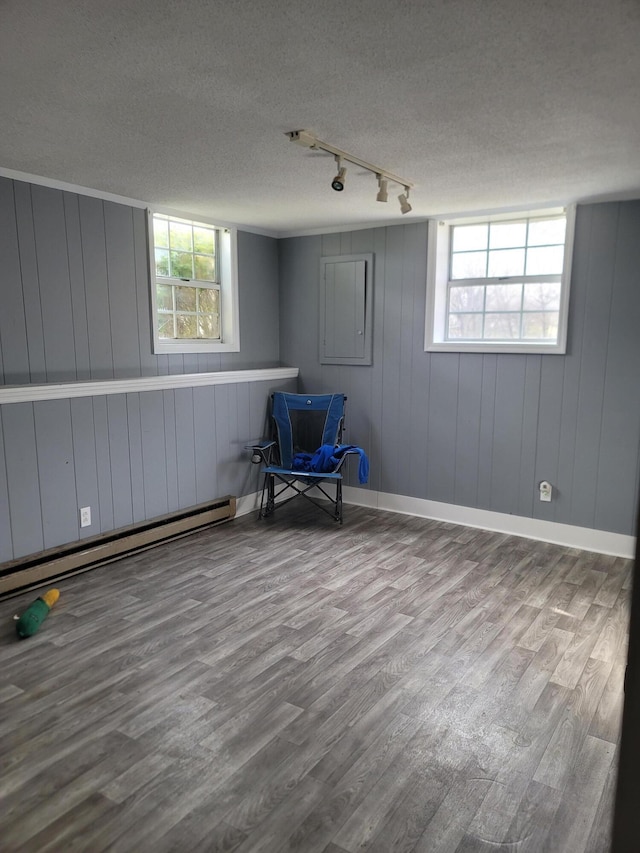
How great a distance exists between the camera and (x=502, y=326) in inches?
170

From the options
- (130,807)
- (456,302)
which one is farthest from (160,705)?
(456,302)

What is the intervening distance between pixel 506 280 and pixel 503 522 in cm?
179

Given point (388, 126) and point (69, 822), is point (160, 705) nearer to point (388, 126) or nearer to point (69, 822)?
point (69, 822)

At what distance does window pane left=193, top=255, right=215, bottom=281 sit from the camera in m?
4.57

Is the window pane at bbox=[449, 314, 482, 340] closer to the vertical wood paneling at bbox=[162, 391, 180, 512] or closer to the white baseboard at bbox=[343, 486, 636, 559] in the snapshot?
the white baseboard at bbox=[343, 486, 636, 559]

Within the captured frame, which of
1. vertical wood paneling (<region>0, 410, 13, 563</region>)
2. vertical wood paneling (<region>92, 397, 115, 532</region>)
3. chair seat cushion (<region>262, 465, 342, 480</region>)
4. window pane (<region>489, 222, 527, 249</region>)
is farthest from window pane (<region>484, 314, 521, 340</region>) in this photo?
vertical wood paneling (<region>0, 410, 13, 563</region>)

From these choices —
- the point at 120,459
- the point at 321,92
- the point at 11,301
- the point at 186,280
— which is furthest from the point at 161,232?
the point at 321,92

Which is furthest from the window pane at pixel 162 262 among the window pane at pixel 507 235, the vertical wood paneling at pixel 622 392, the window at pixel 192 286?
the vertical wood paneling at pixel 622 392

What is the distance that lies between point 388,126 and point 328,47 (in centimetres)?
75

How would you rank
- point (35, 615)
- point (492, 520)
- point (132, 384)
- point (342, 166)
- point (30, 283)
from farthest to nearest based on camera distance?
point (492, 520) → point (132, 384) → point (30, 283) → point (342, 166) → point (35, 615)

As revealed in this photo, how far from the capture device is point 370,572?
11.9ft

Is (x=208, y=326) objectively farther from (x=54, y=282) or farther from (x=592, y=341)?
(x=592, y=341)

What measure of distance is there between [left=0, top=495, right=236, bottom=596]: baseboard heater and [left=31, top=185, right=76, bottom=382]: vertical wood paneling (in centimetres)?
105

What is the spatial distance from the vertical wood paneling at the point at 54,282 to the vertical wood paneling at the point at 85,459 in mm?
248
